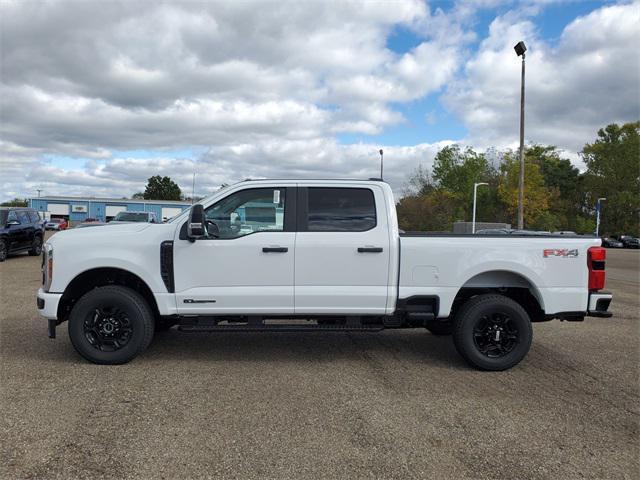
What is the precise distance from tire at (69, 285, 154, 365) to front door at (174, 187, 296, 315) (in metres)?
0.43

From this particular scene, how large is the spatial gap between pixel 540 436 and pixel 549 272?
2.06 meters

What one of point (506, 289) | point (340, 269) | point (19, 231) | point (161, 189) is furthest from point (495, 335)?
point (161, 189)

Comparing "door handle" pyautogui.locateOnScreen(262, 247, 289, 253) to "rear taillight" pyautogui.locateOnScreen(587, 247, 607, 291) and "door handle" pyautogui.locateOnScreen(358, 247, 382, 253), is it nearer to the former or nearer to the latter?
"door handle" pyautogui.locateOnScreen(358, 247, 382, 253)

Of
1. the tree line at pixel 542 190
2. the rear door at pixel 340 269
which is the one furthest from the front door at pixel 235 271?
the tree line at pixel 542 190

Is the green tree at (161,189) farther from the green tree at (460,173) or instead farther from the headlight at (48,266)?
the headlight at (48,266)

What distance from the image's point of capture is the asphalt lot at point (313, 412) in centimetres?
339

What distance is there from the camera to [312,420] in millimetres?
4082

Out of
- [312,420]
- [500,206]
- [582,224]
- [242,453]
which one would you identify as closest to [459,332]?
[312,420]

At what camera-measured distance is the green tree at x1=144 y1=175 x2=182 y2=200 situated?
381 ft

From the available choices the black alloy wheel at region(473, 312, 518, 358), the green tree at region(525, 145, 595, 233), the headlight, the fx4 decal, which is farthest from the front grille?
the green tree at region(525, 145, 595, 233)

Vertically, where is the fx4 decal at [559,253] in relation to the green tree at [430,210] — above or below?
below

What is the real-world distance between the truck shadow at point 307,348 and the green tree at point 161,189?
114 metres

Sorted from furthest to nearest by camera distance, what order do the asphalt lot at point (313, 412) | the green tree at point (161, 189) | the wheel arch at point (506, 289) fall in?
the green tree at point (161, 189) < the wheel arch at point (506, 289) < the asphalt lot at point (313, 412)

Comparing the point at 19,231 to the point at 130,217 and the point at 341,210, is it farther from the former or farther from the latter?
the point at 341,210
